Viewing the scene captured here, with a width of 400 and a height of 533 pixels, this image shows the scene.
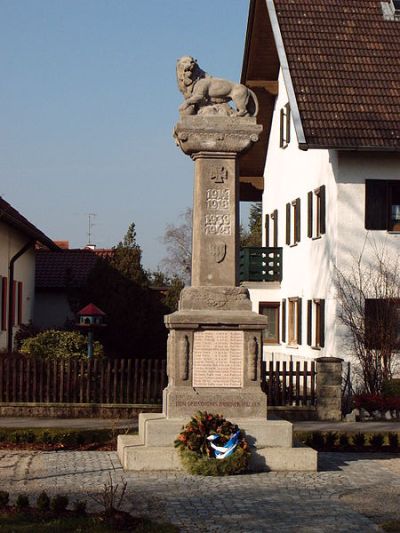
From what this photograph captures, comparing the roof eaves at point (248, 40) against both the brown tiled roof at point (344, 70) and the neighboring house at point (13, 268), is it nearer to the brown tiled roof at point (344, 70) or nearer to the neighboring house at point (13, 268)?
the brown tiled roof at point (344, 70)

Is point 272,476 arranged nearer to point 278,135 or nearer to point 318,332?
point 318,332

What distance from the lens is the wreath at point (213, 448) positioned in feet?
44.8

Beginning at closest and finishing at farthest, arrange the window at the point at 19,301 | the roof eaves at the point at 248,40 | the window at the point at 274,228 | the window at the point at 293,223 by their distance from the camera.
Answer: the window at the point at 293,223, the roof eaves at the point at 248,40, the window at the point at 19,301, the window at the point at 274,228

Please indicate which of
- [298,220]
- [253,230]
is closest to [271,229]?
[298,220]

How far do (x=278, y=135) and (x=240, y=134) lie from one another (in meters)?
21.2

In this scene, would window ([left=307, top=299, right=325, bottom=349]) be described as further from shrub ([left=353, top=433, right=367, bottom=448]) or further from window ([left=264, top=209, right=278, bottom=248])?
shrub ([left=353, top=433, right=367, bottom=448])

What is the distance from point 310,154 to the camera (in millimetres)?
30672

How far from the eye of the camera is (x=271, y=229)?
38.6 meters

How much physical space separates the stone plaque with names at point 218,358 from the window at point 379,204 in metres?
13.4

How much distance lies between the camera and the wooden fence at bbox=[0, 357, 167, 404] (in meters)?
22.3

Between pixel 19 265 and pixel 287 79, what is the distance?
473 inches

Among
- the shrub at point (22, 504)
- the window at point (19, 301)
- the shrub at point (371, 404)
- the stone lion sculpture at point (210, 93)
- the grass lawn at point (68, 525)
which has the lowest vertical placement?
the grass lawn at point (68, 525)

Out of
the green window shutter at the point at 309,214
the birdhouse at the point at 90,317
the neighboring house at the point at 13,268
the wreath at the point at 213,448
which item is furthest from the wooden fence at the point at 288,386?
the neighboring house at the point at 13,268

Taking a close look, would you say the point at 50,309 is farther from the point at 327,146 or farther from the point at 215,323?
the point at 215,323
